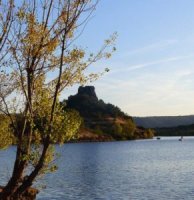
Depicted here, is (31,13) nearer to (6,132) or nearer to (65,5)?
(65,5)

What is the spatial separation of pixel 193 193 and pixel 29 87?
43453 millimetres

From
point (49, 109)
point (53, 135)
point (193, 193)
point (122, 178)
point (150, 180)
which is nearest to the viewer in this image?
point (53, 135)

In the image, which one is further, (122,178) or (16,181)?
(122,178)

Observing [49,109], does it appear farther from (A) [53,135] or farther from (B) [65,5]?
(B) [65,5]

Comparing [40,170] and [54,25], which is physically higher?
[54,25]

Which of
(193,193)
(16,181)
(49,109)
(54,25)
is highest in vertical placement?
(54,25)

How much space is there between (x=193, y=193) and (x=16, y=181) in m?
42.0

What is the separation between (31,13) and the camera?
29.2 meters

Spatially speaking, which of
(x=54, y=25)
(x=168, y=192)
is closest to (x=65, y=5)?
(x=54, y=25)

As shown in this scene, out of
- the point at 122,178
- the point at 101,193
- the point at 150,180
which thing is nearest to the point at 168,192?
the point at 101,193

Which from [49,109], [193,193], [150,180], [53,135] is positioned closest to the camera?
[53,135]

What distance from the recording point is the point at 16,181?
30.3 meters

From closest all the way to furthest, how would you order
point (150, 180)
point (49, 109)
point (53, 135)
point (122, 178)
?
point (53, 135)
point (49, 109)
point (150, 180)
point (122, 178)

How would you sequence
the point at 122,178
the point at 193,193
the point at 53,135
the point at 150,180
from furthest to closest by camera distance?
the point at 122,178
the point at 150,180
the point at 193,193
the point at 53,135
